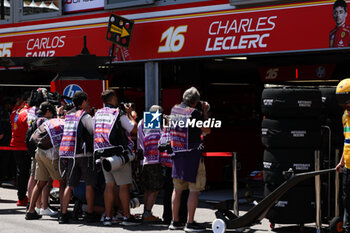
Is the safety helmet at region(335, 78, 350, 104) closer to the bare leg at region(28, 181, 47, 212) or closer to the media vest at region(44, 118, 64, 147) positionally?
the media vest at region(44, 118, 64, 147)

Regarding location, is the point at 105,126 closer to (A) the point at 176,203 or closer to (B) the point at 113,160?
(B) the point at 113,160

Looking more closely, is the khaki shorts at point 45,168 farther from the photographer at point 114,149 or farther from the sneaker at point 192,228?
Result: the sneaker at point 192,228

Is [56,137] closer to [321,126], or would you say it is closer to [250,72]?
[321,126]

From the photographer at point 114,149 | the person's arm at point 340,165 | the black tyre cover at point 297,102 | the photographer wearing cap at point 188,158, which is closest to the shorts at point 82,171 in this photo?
the photographer at point 114,149

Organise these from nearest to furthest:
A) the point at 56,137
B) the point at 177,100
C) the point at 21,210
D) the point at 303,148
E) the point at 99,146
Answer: the point at 303,148 < the point at 99,146 < the point at 56,137 < the point at 21,210 < the point at 177,100

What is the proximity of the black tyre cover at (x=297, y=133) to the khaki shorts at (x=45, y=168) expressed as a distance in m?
3.36

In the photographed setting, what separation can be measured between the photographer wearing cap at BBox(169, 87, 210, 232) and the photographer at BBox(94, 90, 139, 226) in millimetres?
768

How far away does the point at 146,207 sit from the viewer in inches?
353

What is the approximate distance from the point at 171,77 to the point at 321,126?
216 inches

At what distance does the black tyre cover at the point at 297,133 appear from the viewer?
7879 millimetres

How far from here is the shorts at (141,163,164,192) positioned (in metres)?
8.89

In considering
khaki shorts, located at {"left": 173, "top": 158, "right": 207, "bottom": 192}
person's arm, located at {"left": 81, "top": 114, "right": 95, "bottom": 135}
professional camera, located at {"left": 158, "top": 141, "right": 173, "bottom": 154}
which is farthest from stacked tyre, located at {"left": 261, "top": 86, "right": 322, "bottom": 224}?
person's arm, located at {"left": 81, "top": 114, "right": 95, "bottom": 135}

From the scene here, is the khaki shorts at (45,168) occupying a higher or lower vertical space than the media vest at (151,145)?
lower

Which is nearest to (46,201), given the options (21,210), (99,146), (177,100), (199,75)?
(21,210)
